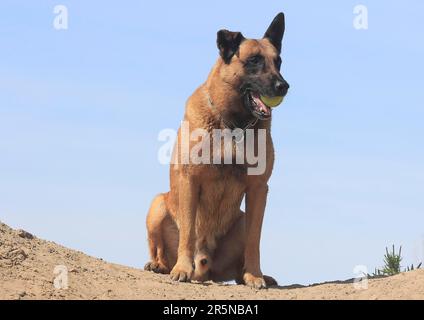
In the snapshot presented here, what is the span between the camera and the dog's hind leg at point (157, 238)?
44.5 ft

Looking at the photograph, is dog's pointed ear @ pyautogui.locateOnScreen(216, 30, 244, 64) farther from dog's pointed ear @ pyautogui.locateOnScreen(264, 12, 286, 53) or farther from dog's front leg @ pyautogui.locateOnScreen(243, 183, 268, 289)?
dog's front leg @ pyautogui.locateOnScreen(243, 183, 268, 289)

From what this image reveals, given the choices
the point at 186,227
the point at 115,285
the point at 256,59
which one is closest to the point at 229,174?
the point at 186,227

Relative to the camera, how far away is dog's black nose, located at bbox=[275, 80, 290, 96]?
12.1 m

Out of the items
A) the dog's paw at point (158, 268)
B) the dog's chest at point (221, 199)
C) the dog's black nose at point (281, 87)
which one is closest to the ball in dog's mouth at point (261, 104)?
the dog's black nose at point (281, 87)

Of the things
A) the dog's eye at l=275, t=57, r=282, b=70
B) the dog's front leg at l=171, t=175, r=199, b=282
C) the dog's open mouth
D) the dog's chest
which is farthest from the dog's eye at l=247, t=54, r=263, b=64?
the dog's front leg at l=171, t=175, r=199, b=282

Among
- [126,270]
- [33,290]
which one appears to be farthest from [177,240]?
[33,290]

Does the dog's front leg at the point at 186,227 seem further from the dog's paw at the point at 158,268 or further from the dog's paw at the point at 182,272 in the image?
the dog's paw at the point at 158,268

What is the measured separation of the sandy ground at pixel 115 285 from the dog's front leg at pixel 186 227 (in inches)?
9.3

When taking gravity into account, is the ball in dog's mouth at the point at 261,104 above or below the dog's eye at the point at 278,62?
below

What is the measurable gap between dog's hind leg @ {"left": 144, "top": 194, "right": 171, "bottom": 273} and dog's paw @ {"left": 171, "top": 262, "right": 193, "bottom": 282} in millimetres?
1066

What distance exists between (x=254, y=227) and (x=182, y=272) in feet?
4.03

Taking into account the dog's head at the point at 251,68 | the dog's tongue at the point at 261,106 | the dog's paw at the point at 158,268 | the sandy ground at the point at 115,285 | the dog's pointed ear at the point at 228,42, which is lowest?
the sandy ground at the point at 115,285

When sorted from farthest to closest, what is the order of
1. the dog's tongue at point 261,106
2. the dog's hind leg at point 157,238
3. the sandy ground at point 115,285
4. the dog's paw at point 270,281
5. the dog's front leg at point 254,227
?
the dog's hind leg at point 157,238 < the dog's paw at point 270,281 < the dog's front leg at point 254,227 < the dog's tongue at point 261,106 < the sandy ground at point 115,285

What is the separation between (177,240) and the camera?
13477mm
